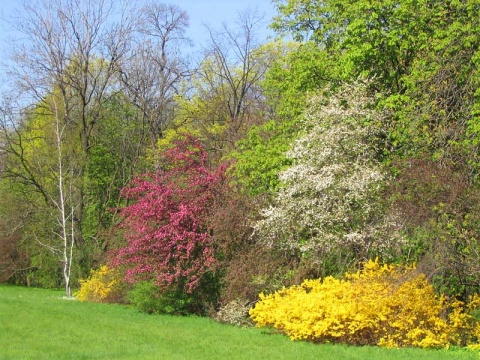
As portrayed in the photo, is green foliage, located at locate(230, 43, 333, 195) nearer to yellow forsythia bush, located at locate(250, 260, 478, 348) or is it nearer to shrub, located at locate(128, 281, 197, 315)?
shrub, located at locate(128, 281, 197, 315)

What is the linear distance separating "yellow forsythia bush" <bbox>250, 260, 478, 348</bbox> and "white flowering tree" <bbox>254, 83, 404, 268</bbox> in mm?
2182

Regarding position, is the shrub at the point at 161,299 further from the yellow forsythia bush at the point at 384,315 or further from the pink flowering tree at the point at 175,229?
the yellow forsythia bush at the point at 384,315

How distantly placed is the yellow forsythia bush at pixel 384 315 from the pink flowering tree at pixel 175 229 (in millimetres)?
5687

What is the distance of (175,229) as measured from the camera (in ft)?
60.2

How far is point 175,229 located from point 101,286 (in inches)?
267

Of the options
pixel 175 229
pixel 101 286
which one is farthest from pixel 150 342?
pixel 101 286

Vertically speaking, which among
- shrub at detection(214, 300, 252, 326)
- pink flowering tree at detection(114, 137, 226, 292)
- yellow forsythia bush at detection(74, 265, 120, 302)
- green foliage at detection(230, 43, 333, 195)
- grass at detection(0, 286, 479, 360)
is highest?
green foliage at detection(230, 43, 333, 195)

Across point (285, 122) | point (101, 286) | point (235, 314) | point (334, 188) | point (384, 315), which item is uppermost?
point (285, 122)

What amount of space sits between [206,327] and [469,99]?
25.9 ft

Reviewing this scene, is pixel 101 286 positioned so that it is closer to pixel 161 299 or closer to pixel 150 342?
pixel 161 299

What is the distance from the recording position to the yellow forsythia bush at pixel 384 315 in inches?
480

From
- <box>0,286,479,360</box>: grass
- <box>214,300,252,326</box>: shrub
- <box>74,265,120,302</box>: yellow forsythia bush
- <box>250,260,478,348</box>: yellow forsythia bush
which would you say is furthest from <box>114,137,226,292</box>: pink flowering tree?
<box>250,260,478,348</box>: yellow forsythia bush

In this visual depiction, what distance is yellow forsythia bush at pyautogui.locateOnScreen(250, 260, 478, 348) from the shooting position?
1219 cm

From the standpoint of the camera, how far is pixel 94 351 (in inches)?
452
